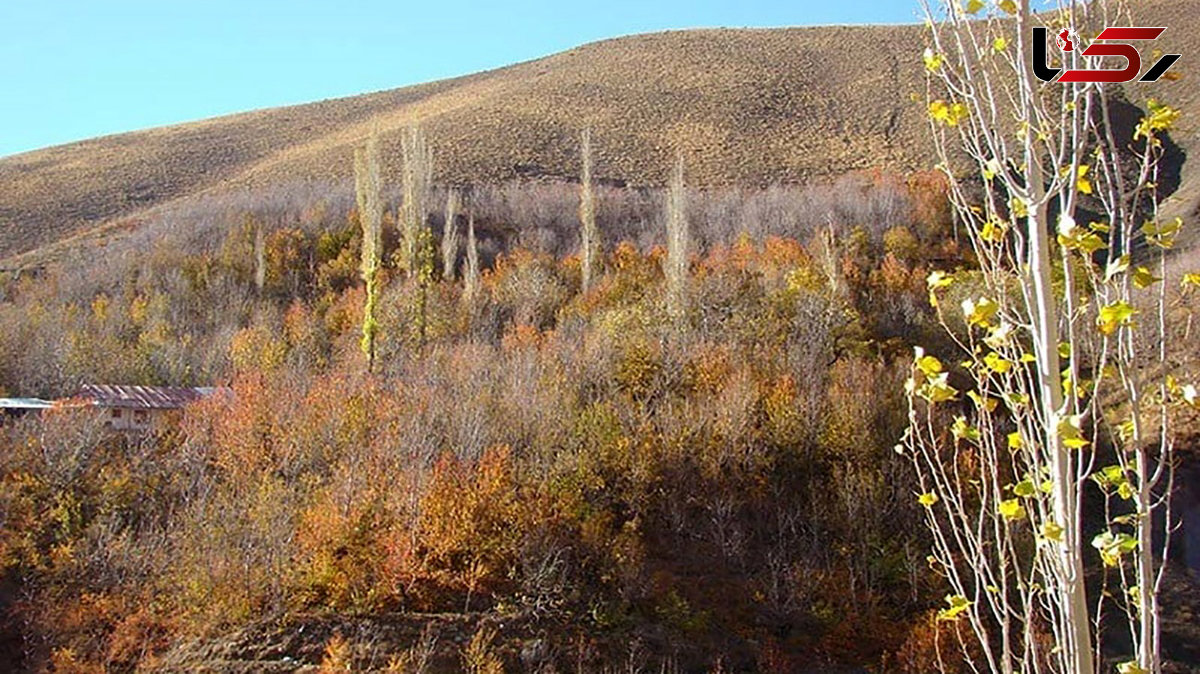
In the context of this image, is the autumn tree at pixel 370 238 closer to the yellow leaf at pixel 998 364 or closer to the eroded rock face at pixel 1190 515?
the eroded rock face at pixel 1190 515

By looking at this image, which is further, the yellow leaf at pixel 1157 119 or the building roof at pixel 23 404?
the building roof at pixel 23 404

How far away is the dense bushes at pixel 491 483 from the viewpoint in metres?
18.6

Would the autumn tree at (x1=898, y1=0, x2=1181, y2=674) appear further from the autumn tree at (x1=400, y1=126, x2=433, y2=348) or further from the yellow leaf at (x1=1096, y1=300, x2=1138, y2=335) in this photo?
the autumn tree at (x1=400, y1=126, x2=433, y2=348)

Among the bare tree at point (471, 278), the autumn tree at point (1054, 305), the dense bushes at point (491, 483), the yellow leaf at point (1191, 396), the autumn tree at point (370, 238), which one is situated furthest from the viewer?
the bare tree at point (471, 278)

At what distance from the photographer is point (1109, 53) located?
3.38m

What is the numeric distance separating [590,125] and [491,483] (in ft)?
146

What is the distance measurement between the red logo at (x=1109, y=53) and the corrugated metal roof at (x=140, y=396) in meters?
24.7

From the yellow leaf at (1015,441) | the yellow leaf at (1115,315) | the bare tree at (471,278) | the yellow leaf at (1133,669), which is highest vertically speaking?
the yellow leaf at (1115,315)

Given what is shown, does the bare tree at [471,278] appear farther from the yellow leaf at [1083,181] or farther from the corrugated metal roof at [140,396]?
the yellow leaf at [1083,181]

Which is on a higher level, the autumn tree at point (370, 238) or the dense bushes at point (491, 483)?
the autumn tree at point (370, 238)

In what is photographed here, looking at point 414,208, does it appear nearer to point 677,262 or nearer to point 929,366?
point 677,262

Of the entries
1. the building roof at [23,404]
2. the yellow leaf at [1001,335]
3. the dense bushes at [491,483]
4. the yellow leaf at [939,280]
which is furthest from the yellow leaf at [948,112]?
the building roof at [23,404]

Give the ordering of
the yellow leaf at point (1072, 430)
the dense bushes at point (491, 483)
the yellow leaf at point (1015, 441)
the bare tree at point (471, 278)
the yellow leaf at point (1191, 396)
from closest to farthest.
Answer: the yellow leaf at point (1072, 430) < the yellow leaf at point (1191, 396) < the yellow leaf at point (1015, 441) < the dense bushes at point (491, 483) < the bare tree at point (471, 278)

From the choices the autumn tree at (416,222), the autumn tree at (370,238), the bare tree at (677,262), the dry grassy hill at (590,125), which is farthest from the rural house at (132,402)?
the dry grassy hill at (590,125)
